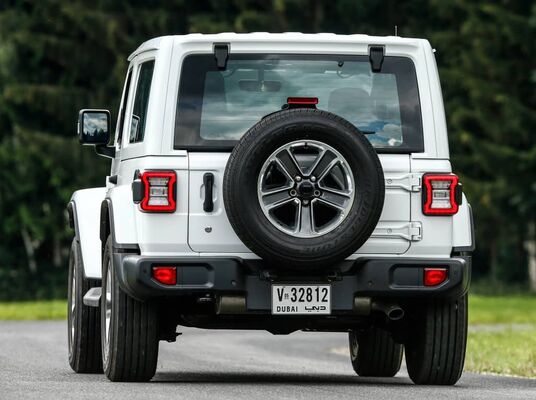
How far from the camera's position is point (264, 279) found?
10.6 m

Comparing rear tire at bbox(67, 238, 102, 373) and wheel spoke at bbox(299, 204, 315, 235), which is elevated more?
wheel spoke at bbox(299, 204, 315, 235)

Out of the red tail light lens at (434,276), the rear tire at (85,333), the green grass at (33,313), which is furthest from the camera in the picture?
the green grass at (33,313)

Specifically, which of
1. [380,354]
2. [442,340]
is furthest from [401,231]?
[380,354]

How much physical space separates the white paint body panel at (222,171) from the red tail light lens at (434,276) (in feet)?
0.45

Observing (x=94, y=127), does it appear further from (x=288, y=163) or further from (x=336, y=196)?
(x=336, y=196)

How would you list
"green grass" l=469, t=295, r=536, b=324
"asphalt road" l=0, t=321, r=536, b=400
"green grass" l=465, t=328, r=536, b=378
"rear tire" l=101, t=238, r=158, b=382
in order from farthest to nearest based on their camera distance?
"green grass" l=469, t=295, r=536, b=324 < "green grass" l=465, t=328, r=536, b=378 < "rear tire" l=101, t=238, r=158, b=382 < "asphalt road" l=0, t=321, r=536, b=400

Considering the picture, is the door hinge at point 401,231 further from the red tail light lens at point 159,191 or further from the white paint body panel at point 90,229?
the white paint body panel at point 90,229

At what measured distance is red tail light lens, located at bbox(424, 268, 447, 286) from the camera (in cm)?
1078

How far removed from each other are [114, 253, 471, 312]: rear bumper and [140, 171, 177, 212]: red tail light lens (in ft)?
1.08

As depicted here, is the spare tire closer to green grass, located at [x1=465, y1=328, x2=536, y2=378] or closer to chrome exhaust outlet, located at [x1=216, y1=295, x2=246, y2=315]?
chrome exhaust outlet, located at [x1=216, y1=295, x2=246, y2=315]

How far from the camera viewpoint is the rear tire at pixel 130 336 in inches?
430

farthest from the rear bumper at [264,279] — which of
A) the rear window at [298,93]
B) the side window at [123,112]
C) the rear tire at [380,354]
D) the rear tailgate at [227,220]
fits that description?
the rear tire at [380,354]

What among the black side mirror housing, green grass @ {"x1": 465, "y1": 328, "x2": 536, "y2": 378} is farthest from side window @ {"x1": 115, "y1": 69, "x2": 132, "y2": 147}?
green grass @ {"x1": 465, "y1": 328, "x2": 536, "y2": 378}

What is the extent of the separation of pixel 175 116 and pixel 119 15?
39.5 m
